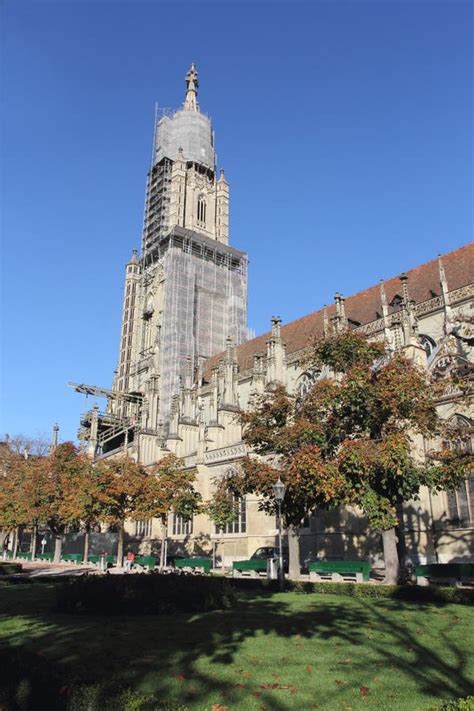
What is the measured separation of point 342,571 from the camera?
19531 mm

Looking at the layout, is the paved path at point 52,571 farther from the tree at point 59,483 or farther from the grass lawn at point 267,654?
the grass lawn at point 267,654

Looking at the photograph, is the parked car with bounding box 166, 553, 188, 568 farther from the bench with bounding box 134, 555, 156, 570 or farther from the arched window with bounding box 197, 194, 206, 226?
the arched window with bounding box 197, 194, 206, 226

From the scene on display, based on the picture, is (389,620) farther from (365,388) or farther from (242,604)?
(365,388)

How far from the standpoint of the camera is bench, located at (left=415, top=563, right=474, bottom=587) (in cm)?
1741

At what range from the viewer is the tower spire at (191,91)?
7238cm

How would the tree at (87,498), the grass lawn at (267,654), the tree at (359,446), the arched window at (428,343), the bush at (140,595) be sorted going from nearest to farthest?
the grass lawn at (267,654) → the bush at (140,595) → the tree at (359,446) → the arched window at (428,343) → the tree at (87,498)

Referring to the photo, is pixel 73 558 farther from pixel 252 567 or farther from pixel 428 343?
pixel 428 343

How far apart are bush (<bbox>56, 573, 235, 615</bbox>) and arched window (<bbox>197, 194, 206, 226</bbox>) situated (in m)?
55.9

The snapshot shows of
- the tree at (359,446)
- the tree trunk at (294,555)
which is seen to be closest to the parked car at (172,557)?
the tree trunk at (294,555)

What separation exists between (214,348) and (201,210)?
59.4ft

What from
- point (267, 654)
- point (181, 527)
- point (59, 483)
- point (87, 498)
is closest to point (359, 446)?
point (267, 654)

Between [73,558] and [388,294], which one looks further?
[73,558]

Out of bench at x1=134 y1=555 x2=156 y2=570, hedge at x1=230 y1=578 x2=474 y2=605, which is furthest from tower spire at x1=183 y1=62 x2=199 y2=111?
hedge at x1=230 y1=578 x2=474 y2=605

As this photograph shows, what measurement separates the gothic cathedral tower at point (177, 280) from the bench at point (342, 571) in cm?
3035
